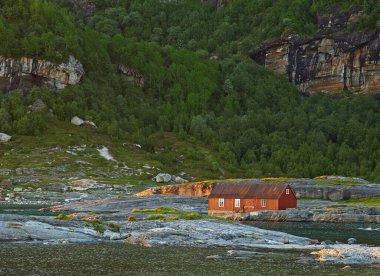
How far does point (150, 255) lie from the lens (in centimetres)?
6347

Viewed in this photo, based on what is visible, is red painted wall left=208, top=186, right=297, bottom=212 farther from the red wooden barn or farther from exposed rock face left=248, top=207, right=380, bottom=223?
exposed rock face left=248, top=207, right=380, bottom=223

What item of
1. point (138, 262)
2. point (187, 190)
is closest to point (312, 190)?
point (187, 190)

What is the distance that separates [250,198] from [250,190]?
2.07 metres

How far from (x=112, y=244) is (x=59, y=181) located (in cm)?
12193

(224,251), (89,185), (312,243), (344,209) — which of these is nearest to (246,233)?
(312,243)

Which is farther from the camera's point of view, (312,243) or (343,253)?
(312,243)

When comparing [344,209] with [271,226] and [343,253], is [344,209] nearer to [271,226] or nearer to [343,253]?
[271,226]

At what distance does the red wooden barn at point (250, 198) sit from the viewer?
4877 inches

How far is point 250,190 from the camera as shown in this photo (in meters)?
127

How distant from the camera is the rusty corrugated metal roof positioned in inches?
4904

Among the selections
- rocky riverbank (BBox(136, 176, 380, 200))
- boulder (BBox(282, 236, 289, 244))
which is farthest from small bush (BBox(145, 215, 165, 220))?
rocky riverbank (BBox(136, 176, 380, 200))

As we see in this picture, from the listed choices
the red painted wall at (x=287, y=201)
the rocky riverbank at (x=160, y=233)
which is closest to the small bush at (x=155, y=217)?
the rocky riverbank at (x=160, y=233)

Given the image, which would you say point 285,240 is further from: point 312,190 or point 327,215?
point 312,190

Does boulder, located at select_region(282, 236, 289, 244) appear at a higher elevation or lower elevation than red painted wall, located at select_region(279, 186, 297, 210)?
lower
